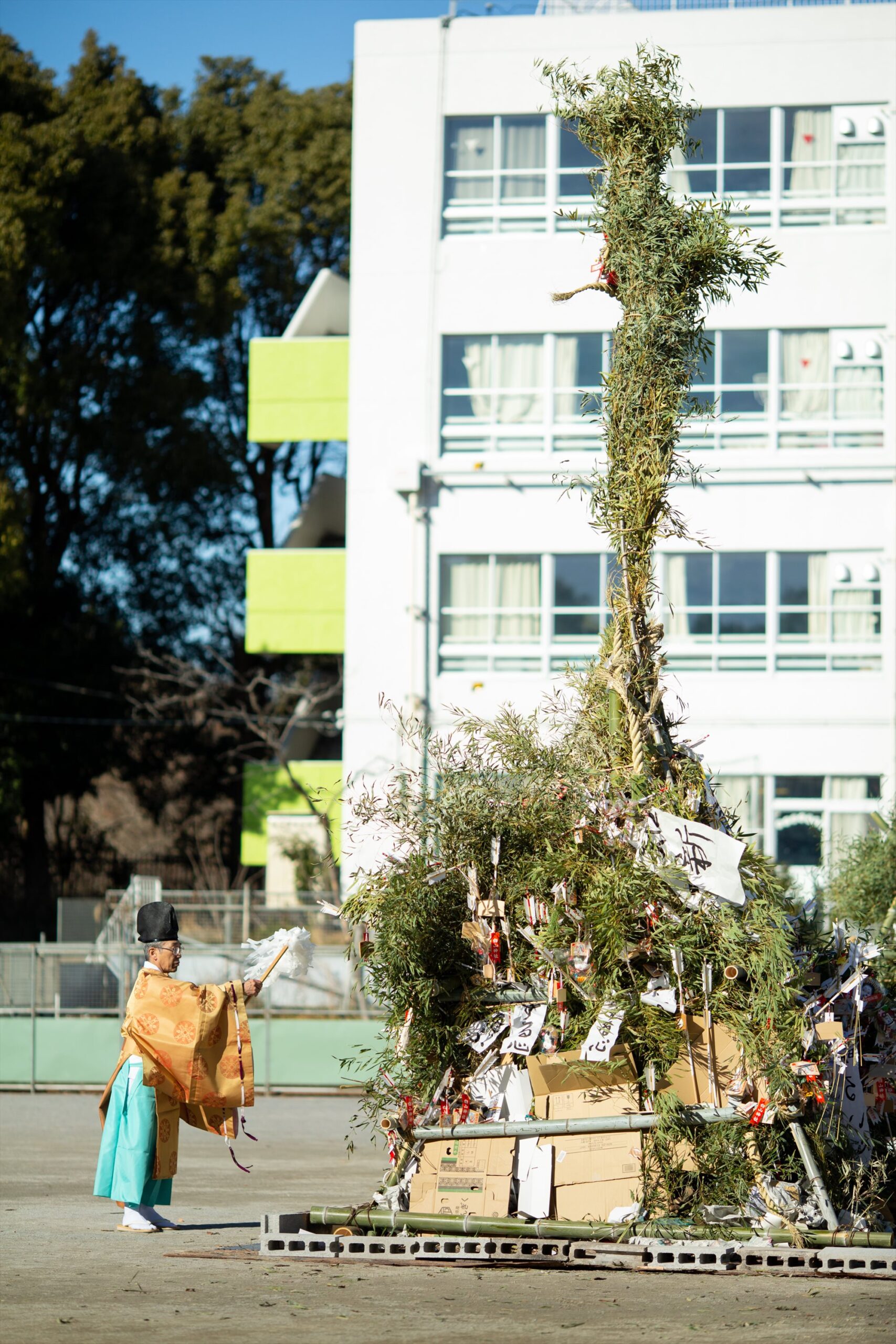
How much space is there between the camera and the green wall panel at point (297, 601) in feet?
98.0

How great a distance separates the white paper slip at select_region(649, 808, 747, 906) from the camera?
8695 millimetres

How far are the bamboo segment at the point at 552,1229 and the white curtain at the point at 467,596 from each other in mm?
19299

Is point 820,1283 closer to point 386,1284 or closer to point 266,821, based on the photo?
point 386,1284

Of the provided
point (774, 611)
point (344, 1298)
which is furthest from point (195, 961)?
point (344, 1298)

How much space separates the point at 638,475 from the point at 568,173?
19.9 meters

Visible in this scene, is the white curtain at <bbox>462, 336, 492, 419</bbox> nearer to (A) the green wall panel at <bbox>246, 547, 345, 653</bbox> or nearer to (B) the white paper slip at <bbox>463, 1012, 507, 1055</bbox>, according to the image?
(A) the green wall panel at <bbox>246, 547, 345, 653</bbox>

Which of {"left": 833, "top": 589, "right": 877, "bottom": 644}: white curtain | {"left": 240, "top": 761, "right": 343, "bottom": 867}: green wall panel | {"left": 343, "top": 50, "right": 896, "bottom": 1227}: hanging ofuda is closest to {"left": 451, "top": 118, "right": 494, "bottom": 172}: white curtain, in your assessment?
{"left": 833, "top": 589, "right": 877, "bottom": 644}: white curtain

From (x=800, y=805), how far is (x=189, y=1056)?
1862 cm

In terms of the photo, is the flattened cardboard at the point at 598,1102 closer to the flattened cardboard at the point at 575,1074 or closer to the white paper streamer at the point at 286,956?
the flattened cardboard at the point at 575,1074

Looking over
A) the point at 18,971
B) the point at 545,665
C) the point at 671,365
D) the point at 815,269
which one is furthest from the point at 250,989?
the point at 815,269

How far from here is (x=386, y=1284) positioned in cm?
787

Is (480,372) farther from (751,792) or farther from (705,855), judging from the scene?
(705,855)

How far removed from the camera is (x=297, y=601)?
30.0m

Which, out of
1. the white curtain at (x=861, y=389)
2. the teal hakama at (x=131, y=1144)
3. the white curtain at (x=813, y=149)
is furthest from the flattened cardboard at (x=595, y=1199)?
the white curtain at (x=813, y=149)
